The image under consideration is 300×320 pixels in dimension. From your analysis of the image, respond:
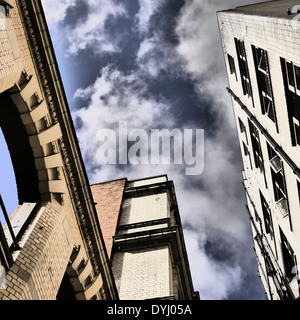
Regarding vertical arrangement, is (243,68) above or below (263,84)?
above

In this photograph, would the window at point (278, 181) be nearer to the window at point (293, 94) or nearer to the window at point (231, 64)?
the window at point (293, 94)

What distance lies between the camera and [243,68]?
20.2 metres

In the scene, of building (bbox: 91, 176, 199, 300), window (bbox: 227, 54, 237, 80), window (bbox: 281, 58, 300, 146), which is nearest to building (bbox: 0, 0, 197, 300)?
building (bbox: 91, 176, 199, 300)

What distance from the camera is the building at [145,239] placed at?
19.3m

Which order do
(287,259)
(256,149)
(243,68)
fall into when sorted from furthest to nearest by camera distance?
(256,149) → (243,68) → (287,259)

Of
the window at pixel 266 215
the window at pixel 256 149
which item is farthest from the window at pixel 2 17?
the window at pixel 266 215

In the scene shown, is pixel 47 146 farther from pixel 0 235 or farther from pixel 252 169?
pixel 252 169

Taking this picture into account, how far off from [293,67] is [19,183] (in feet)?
32.1

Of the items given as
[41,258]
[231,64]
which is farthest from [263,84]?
[41,258]

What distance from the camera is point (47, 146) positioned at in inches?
428

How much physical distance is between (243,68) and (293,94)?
781cm

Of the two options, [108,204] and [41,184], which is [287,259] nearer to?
[108,204]

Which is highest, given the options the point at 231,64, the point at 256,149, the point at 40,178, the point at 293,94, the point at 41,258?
the point at 231,64

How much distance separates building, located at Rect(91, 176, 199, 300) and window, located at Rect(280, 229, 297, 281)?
20.0ft
